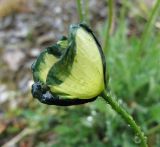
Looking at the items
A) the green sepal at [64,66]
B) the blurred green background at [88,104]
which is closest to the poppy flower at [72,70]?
the green sepal at [64,66]

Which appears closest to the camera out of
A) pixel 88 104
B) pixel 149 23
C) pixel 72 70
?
pixel 72 70

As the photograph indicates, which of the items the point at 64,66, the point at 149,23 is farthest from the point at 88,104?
the point at 64,66

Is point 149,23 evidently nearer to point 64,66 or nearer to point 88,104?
point 88,104

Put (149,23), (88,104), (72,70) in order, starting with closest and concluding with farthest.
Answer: (72,70) < (149,23) < (88,104)

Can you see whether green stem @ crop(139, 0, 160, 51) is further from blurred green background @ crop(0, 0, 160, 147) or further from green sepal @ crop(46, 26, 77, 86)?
green sepal @ crop(46, 26, 77, 86)

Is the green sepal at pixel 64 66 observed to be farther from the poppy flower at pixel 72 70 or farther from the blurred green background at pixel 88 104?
the blurred green background at pixel 88 104

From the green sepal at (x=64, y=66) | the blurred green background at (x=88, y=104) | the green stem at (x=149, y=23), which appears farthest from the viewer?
the blurred green background at (x=88, y=104)

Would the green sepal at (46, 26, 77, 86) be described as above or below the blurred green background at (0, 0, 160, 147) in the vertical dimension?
above

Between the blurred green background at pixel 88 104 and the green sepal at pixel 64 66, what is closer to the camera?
the green sepal at pixel 64 66

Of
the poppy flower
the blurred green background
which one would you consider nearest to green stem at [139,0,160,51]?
the blurred green background
